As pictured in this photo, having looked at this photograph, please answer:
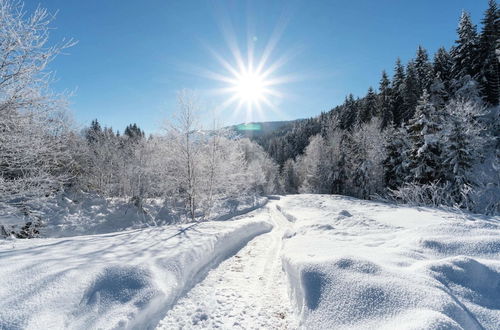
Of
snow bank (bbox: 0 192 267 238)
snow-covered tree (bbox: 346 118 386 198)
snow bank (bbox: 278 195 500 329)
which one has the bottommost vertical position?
snow bank (bbox: 0 192 267 238)

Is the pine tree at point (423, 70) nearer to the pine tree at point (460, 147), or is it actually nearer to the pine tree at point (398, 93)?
the pine tree at point (398, 93)

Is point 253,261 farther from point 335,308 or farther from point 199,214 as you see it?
Result: point 199,214

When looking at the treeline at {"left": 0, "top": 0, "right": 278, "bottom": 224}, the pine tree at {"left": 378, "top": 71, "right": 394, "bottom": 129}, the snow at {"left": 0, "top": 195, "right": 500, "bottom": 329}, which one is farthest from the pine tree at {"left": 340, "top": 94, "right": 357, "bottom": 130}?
the snow at {"left": 0, "top": 195, "right": 500, "bottom": 329}

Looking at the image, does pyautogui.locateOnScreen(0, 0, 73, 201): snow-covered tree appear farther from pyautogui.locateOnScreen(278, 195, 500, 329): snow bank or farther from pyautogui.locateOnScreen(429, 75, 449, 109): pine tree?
pyautogui.locateOnScreen(429, 75, 449, 109): pine tree

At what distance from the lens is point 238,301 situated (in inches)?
188

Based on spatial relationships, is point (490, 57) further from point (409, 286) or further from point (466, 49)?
point (409, 286)

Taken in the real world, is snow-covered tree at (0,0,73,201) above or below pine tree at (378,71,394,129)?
below

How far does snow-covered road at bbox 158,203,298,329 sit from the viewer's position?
4059 mm

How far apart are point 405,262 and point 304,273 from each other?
1.90m

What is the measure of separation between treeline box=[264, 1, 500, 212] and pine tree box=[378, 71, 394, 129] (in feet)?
0.37

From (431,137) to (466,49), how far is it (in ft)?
63.2

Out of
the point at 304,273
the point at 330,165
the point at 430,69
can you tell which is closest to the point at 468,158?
the point at 330,165

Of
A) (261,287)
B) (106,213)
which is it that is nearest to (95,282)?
(261,287)

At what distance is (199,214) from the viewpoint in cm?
1855
